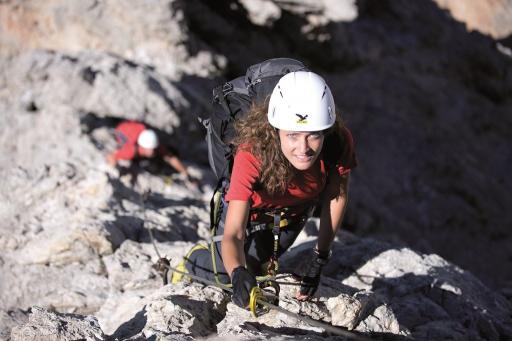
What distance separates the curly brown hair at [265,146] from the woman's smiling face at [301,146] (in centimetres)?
5

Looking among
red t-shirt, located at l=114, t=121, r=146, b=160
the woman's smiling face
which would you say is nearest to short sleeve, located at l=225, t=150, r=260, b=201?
the woman's smiling face

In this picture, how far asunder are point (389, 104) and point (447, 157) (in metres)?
2.66

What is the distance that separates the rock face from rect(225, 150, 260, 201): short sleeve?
34.5 inches

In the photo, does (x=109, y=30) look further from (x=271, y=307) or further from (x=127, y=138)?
(x=271, y=307)

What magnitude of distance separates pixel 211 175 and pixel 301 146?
20.7ft

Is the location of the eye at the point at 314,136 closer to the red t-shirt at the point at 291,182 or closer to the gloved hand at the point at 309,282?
the red t-shirt at the point at 291,182

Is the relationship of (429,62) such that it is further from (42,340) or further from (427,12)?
(42,340)

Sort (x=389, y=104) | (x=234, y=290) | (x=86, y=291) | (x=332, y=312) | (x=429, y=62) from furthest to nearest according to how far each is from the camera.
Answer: (x=429, y=62) → (x=389, y=104) → (x=86, y=291) → (x=332, y=312) → (x=234, y=290)

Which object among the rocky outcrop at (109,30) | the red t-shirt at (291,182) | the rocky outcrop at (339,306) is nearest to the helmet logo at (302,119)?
the red t-shirt at (291,182)

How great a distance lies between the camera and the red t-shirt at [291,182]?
12.6 feet

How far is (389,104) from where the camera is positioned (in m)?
18.1

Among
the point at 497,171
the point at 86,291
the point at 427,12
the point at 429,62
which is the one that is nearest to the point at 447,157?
the point at 497,171

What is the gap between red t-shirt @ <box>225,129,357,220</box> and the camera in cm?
385

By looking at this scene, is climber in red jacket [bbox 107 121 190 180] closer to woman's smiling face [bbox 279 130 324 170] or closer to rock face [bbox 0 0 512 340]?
rock face [bbox 0 0 512 340]
